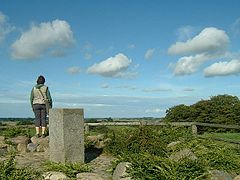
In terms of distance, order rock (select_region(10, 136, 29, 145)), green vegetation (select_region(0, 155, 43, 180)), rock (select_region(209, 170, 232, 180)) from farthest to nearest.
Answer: rock (select_region(10, 136, 29, 145)) → green vegetation (select_region(0, 155, 43, 180)) → rock (select_region(209, 170, 232, 180))

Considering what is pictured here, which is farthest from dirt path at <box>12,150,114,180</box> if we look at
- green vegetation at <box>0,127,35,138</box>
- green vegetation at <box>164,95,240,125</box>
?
green vegetation at <box>164,95,240,125</box>

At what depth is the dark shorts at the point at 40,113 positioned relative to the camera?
12.0 metres

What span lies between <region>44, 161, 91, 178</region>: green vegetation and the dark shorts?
11.1 ft

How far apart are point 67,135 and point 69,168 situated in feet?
3.21

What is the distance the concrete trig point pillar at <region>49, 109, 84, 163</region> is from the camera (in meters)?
9.06

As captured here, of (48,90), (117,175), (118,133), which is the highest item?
(48,90)

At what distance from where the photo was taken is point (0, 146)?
12.3 meters

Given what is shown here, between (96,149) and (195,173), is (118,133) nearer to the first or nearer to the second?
(96,149)

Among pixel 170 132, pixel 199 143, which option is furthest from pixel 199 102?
pixel 199 143

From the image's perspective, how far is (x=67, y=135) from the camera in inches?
358

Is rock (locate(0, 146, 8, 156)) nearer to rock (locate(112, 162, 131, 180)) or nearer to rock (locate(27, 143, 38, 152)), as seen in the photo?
rock (locate(27, 143, 38, 152))

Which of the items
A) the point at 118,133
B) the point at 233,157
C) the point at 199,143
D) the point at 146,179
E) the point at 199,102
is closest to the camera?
the point at 146,179

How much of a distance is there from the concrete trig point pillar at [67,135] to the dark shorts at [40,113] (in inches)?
102

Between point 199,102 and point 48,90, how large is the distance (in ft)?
55.7
